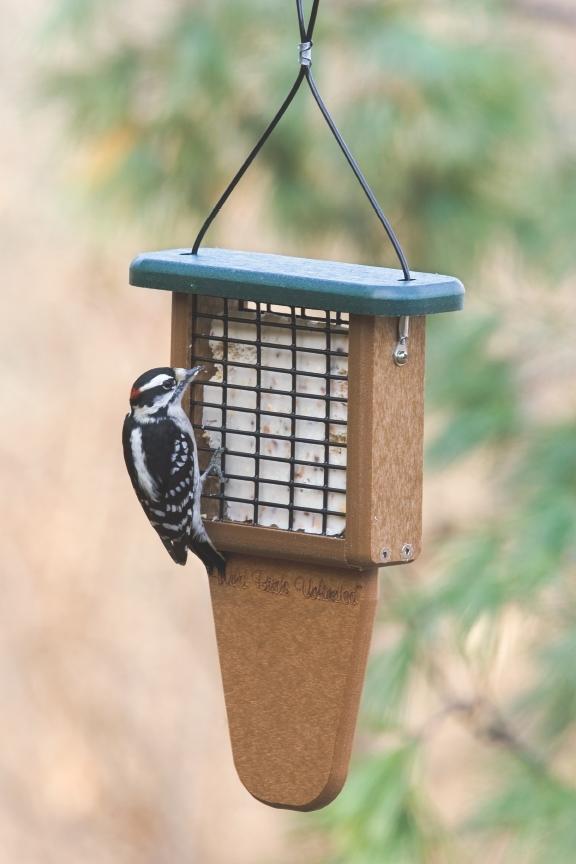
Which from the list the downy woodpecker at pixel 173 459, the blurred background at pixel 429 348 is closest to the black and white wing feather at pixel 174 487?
the downy woodpecker at pixel 173 459

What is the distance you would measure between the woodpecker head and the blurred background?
1.15m

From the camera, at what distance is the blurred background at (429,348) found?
3023 mm

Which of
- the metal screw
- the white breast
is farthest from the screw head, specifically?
the white breast

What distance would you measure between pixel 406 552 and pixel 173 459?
305 mm

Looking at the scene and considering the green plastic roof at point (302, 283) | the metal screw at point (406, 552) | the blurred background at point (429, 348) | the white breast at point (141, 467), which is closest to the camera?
the green plastic roof at point (302, 283)

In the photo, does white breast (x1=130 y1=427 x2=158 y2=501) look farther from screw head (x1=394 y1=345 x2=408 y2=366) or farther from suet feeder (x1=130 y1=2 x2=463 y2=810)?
screw head (x1=394 y1=345 x2=408 y2=366)

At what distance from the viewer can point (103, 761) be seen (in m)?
5.42

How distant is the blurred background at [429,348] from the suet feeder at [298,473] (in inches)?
40.5

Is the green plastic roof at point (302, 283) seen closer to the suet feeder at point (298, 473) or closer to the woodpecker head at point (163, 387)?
the suet feeder at point (298, 473)

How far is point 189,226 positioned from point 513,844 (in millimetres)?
1696

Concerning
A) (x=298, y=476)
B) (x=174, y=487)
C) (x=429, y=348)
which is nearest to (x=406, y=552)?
(x=298, y=476)

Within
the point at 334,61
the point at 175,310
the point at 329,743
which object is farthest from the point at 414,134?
the point at 329,743

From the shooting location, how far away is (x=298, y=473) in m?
1.83

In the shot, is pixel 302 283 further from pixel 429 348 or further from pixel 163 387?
pixel 429 348
